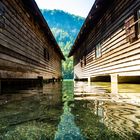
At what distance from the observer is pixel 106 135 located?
6.73ft

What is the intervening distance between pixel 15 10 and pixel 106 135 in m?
7.16

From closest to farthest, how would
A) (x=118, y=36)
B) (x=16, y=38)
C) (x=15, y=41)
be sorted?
(x=15, y=41), (x=16, y=38), (x=118, y=36)

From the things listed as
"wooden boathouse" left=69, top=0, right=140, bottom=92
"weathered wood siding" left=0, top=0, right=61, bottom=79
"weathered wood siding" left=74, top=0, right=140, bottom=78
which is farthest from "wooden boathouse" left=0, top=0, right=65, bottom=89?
"weathered wood siding" left=74, top=0, right=140, bottom=78

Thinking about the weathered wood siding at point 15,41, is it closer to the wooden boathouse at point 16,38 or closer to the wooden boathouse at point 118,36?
the wooden boathouse at point 16,38

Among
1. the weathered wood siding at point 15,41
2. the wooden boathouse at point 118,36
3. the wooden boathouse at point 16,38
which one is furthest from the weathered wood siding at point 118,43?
the weathered wood siding at point 15,41

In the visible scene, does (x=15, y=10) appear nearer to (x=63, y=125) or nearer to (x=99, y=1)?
(x=99, y=1)

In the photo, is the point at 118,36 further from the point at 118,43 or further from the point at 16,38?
the point at 16,38

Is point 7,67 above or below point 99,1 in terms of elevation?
below

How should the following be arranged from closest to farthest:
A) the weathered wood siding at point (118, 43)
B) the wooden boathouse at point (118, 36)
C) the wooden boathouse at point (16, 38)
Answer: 1. the wooden boathouse at point (16, 38)
2. the wooden boathouse at point (118, 36)
3. the weathered wood siding at point (118, 43)

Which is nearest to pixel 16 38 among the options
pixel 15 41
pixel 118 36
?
pixel 15 41

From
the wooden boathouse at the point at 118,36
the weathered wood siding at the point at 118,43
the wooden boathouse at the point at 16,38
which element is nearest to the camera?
the wooden boathouse at the point at 16,38

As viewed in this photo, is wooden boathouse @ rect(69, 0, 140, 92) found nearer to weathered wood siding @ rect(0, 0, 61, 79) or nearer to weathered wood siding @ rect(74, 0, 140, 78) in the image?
weathered wood siding @ rect(74, 0, 140, 78)

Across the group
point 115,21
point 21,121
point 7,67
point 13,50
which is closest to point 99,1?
point 115,21

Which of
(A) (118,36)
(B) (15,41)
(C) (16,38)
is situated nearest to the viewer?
(B) (15,41)
